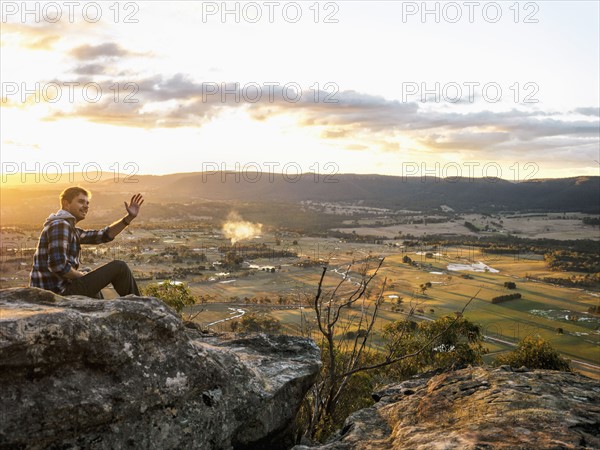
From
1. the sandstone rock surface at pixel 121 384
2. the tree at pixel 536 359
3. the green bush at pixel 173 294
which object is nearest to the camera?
the sandstone rock surface at pixel 121 384

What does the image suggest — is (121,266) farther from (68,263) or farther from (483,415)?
(483,415)

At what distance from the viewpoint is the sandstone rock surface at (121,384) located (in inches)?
202

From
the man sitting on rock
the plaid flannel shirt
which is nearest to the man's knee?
the man sitting on rock

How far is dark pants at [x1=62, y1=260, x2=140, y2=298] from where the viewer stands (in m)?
8.40

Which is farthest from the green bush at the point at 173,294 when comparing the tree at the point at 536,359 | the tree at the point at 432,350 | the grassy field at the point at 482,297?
the grassy field at the point at 482,297

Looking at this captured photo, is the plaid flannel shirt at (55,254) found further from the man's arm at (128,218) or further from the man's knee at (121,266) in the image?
the man's arm at (128,218)

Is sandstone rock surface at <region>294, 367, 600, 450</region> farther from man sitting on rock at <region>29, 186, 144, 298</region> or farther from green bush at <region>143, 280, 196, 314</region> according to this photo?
green bush at <region>143, 280, 196, 314</region>

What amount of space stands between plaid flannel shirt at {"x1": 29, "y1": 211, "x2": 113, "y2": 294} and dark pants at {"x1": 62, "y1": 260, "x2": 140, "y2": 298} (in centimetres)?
23

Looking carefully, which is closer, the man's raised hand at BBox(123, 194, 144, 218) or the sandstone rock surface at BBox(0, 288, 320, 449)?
the sandstone rock surface at BBox(0, 288, 320, 449)

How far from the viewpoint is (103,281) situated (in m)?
8.56

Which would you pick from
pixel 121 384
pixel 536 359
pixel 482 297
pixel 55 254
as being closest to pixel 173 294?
pixel 55 254

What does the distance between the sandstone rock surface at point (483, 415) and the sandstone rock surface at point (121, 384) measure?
108cm

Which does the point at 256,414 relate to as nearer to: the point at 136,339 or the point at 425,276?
the point at 136,339

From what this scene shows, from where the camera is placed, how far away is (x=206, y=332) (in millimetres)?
9898
